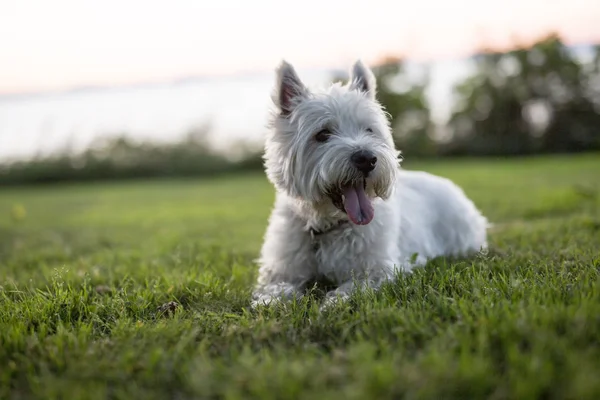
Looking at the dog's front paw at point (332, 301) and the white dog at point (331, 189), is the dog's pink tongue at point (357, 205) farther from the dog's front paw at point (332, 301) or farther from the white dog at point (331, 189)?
the dog's front paw at point (332, 301)

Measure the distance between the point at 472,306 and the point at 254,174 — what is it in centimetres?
2824

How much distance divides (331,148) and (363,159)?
28cm

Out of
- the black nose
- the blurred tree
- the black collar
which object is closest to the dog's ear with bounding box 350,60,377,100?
the black nose

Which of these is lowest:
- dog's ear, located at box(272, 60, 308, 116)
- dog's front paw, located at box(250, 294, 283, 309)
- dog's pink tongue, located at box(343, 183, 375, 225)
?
dog's front paw, located at box(250, 294, 283, 309)

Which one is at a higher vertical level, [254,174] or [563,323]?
[563,323]

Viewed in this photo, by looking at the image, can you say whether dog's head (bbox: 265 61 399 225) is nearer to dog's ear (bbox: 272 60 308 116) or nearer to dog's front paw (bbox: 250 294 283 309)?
dog's ear (bbox: 272 60 308 116)

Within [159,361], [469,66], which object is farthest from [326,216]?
[469,66]

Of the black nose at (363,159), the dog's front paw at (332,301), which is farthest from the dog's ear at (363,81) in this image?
the dog's front paw at (332,301)

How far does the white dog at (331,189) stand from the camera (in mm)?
4336

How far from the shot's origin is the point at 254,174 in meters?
31.1

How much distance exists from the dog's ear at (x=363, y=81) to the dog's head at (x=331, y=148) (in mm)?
82

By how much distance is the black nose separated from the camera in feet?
13.9

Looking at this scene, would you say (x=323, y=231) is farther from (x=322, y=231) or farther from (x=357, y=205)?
(x=357, y=205)

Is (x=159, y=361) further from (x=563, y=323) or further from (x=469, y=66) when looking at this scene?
(x=469, y=66)
